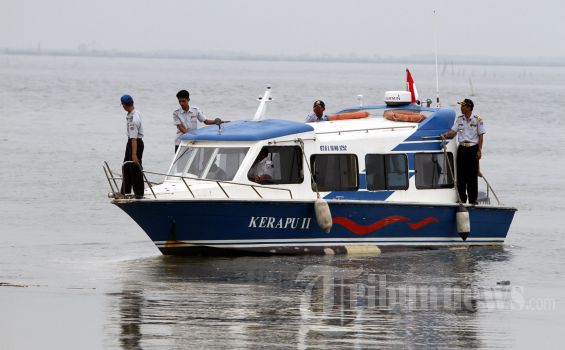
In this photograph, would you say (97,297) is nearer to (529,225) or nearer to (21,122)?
(529,225)

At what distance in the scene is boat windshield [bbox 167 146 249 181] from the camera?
17422 millimetres

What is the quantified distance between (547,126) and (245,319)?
129 ft

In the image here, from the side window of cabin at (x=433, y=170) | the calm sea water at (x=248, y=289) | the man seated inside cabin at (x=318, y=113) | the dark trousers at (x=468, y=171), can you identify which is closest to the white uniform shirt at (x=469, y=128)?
Answer: the dark trousers at (x=468, y=171)

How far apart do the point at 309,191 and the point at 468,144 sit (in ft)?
9.11

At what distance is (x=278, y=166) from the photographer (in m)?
17.6

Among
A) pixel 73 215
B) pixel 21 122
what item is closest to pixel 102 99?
pixel 21 122

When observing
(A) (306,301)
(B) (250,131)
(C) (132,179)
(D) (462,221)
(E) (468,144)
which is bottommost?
(A) (306,301)

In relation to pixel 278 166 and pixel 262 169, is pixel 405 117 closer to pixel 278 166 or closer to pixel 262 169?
pixel 278 166

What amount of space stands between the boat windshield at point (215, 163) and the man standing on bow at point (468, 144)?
135 inches

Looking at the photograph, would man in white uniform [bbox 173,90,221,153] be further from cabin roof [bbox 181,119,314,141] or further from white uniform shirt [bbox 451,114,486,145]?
white uniform shirt [bbox 451,114,486,145]

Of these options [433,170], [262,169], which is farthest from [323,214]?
[433,170]

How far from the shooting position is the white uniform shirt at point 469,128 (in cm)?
1875

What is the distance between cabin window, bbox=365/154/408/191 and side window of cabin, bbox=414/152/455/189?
0.81 feet

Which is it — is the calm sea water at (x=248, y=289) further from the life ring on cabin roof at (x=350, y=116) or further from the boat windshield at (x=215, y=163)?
the life ring on cabin roof at (x=350, y=116)
